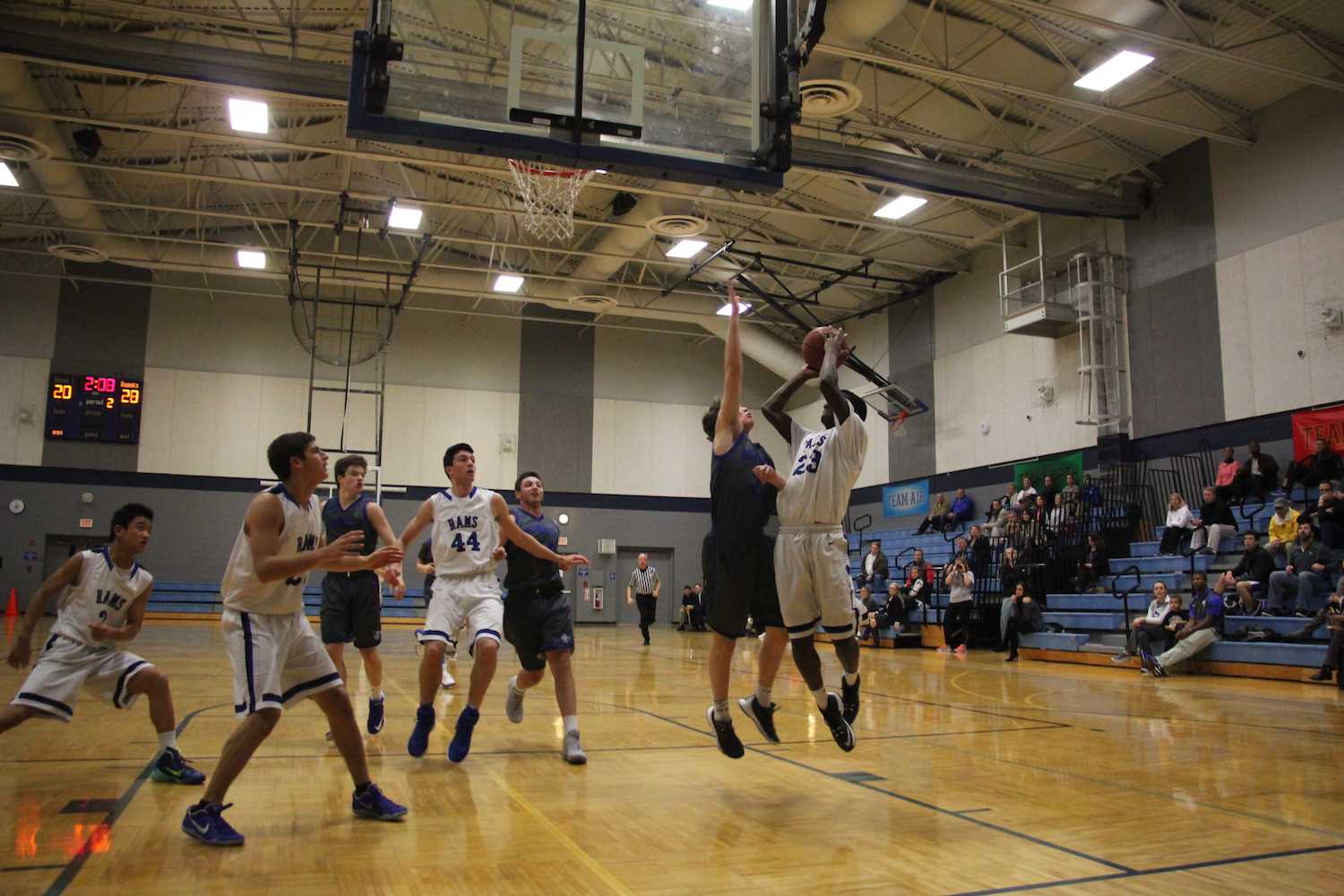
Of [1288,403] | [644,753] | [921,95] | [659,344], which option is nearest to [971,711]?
[644,753]

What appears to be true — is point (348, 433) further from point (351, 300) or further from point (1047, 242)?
point (1047, 242)

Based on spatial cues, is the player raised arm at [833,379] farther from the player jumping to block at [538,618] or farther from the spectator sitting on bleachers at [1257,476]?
the spectator sitting on bleachers at [1257,476]

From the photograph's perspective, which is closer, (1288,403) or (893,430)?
(1288,403)

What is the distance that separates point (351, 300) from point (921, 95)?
1458cm

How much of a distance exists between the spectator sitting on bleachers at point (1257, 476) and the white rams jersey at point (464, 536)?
42.7 ft

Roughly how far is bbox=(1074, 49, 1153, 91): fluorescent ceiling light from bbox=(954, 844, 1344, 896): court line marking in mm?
12156

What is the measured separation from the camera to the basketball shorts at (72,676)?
4445 millimetres

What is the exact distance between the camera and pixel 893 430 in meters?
22.4

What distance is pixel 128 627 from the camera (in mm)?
4828

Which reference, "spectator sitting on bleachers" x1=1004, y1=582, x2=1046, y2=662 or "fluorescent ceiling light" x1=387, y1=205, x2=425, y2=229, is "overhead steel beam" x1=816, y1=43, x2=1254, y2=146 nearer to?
"spectator sitting on bleachers" x1=1004, y1=582, x2=1046, y2=662

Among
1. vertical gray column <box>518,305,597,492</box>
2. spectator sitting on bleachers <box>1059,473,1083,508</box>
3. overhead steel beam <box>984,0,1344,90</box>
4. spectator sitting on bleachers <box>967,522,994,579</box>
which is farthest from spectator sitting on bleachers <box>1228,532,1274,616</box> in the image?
vertical gray column <box>518,305,597,492</box>

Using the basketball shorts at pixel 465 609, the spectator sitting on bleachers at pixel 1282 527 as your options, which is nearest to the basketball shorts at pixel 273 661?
the basketball shorts at pixel 465 609

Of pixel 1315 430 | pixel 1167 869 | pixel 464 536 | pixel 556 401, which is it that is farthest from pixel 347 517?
pixel 556 401

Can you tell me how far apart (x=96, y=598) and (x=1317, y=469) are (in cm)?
1464
